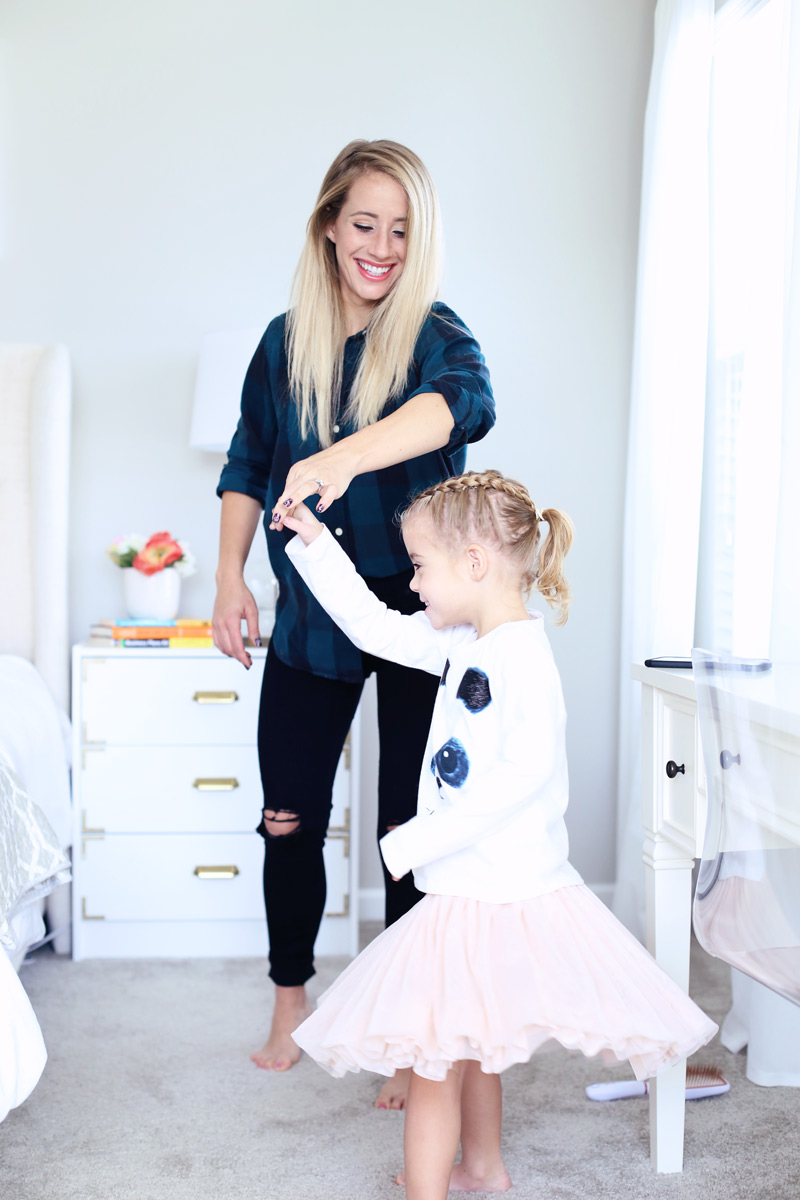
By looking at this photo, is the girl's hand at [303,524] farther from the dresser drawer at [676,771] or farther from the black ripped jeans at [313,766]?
the dresser drawer at [676,771]

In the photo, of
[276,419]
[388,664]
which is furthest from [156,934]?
[276,419]

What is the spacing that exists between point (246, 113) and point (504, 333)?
81 cm

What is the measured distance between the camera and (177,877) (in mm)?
2225

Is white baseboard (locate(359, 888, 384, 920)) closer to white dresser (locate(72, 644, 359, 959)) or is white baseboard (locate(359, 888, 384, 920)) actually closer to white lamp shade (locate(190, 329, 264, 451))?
white dresser (locate(72, 644, 359, 959))

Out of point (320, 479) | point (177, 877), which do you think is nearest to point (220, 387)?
point (177, 877)

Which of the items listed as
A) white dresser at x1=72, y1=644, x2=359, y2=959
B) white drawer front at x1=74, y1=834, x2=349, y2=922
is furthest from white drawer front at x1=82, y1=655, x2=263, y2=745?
white drawer front at x1=74, y1=834, x2=349, y2=922

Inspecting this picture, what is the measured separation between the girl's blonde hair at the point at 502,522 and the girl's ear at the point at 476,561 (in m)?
0.01

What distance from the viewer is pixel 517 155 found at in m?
2.50

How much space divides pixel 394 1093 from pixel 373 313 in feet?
3.84

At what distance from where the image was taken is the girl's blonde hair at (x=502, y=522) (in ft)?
4.16

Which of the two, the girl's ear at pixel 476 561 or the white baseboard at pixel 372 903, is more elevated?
the girl's ear at pixel 476 561

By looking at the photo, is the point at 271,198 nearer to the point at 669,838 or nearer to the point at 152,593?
the point at 152,593

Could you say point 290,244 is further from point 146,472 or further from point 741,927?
point 741,927

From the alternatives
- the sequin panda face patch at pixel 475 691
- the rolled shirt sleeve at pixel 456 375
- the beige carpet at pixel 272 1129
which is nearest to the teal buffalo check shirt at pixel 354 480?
the rolled shirt sleeve at pixel 456 375
